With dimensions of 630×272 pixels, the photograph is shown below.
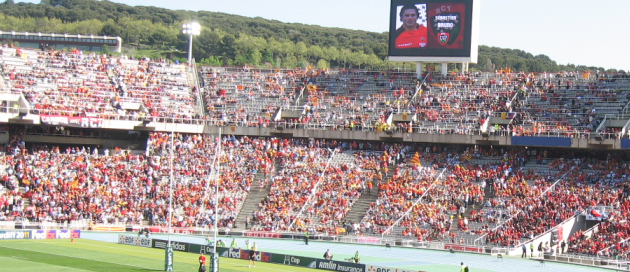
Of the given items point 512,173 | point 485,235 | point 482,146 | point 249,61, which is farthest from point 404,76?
point 249,61

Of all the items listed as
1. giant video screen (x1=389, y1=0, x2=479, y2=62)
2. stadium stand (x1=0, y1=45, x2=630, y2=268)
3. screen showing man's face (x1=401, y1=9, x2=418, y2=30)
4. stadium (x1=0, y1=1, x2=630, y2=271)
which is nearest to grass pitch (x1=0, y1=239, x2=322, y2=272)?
stadium (x1=0, y1=1, x2=630, y2=271)

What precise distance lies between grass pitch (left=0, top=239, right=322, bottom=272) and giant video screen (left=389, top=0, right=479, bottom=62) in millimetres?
28022

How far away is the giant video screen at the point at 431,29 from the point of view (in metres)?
66.8

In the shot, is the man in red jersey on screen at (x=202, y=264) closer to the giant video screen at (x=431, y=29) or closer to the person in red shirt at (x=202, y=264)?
the person in red shirt at (x=202, y=264)

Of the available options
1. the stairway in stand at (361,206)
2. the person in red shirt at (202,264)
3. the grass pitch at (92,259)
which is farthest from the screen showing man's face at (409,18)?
the person in red shirt at (202,264)

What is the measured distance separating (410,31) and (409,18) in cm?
103

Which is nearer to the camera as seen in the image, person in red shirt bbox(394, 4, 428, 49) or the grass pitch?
the grass pitch

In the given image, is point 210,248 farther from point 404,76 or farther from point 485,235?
point 404,76

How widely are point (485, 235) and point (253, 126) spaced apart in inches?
962

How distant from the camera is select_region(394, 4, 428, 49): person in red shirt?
2699 inches

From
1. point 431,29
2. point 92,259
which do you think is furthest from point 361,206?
point 92,259

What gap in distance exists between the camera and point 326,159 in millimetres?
66125

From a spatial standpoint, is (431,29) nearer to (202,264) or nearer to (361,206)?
(361,206)

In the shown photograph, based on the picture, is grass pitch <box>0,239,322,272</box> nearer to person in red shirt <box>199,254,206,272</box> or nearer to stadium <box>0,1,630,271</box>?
stadium <box>0,1,630,271</box>
